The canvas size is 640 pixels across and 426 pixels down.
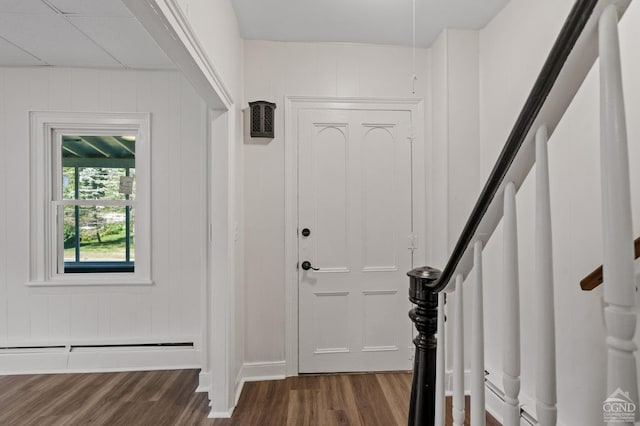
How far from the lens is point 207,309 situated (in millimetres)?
2271

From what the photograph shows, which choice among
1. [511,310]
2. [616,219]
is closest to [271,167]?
[511,310]

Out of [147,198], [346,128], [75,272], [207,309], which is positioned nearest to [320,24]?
[346,128]

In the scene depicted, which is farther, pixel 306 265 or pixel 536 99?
pixel 306 265

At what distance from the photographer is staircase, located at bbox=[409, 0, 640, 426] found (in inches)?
18.0

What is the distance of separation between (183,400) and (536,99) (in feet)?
8.58

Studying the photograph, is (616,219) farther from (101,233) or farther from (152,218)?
(101,233)

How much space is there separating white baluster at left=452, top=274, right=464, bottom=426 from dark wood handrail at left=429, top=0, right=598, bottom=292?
166 mm

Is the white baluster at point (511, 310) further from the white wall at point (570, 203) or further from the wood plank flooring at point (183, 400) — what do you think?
the wood plank flooring at point (183, 400)

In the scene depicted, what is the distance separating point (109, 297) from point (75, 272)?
48cm

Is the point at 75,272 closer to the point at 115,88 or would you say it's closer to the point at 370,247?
the point at 115,88

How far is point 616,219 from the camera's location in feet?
1.50

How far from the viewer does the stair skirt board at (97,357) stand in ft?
8.69

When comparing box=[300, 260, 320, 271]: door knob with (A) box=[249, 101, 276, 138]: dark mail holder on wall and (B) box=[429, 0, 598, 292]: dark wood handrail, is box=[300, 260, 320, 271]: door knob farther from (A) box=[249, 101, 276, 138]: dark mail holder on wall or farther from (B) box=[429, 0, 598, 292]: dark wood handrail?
(B) box=[429, 0, 598, 292]: dark wood handrail

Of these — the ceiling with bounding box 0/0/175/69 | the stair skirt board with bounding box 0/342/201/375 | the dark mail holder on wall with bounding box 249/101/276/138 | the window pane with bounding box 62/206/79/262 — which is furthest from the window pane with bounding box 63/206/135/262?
the dark mail holder on wall with bounding box 249/101/276/138
